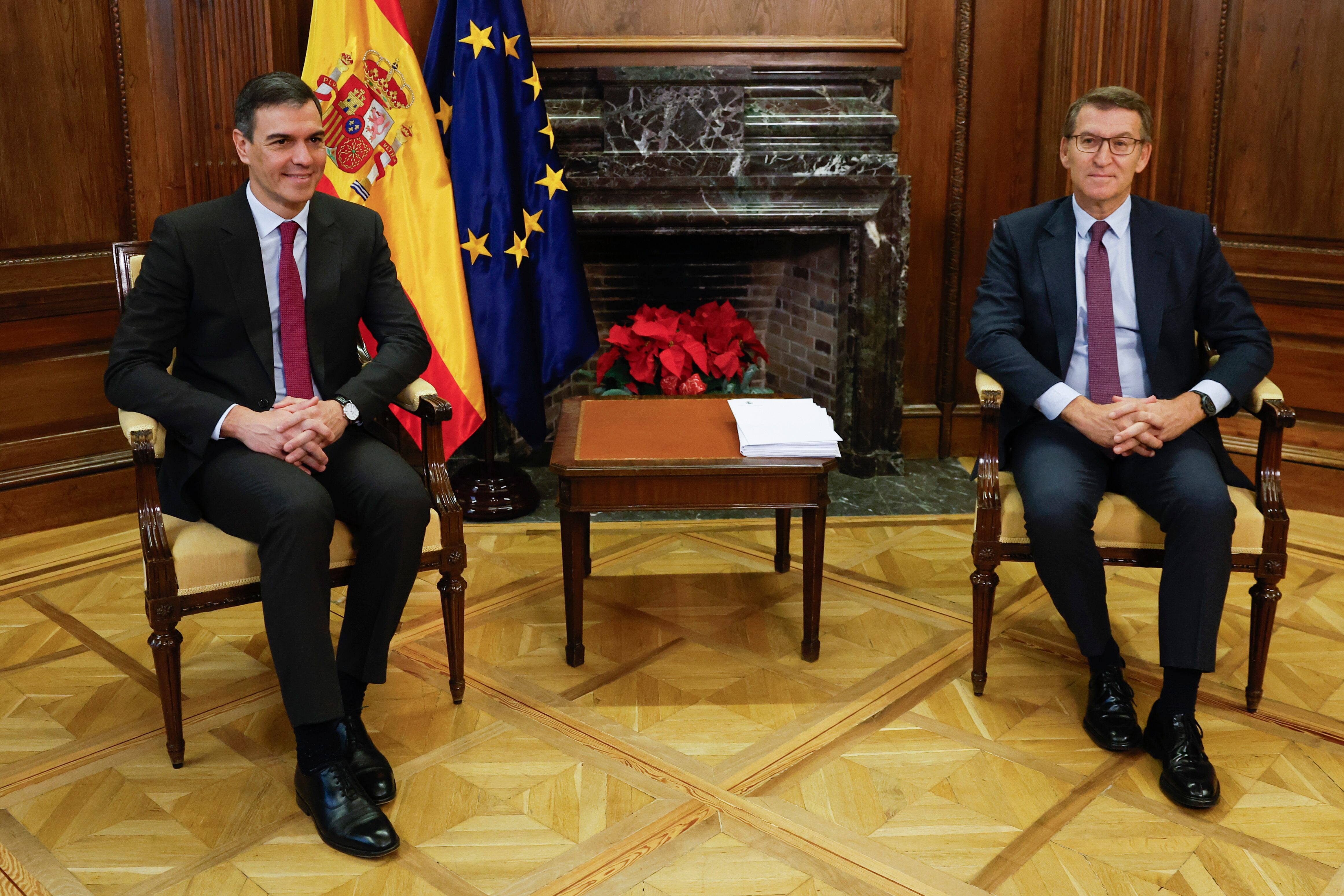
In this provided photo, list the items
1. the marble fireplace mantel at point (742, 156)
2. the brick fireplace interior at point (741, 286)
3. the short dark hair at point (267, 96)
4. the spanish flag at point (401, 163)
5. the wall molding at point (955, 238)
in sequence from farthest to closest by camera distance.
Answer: the brick fireplace interior at point (741, 286) < the wall molding at point (955, 238) < the marble fireplace mantel at point (742, 156) < the spanish flag at point (401, 163) < the short dark hair at point (267, 96)

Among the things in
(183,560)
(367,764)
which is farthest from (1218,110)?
(183,560)

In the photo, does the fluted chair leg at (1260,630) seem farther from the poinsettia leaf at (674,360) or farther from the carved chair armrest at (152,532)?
the carved chair armrest at (152,532)

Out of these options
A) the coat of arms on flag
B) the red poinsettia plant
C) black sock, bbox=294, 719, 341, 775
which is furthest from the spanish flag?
black sock, bbox=294, 719, 341, 775

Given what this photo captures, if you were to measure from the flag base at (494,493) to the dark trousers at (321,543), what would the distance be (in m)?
1.51

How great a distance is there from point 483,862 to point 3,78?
3.02m

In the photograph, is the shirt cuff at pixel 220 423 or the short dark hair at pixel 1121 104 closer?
the shirt cuff at pixel 220 423

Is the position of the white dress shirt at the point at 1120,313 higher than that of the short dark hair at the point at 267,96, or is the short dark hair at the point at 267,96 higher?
the short dark hair at the point at 267,96

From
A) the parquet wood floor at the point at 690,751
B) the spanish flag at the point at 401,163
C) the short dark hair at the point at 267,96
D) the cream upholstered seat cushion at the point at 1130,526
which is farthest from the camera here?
the spanish flag at the point at 401,163

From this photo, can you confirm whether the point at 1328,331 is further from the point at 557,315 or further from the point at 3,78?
the point at 3,78

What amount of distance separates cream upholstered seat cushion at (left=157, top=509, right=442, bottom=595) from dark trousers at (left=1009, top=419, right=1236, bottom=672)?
5.11ft

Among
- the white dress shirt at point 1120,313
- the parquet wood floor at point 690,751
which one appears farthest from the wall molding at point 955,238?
the white dress shirt at point 1120,313

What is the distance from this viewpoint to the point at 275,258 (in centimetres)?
266

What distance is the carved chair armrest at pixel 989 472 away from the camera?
2.71 m

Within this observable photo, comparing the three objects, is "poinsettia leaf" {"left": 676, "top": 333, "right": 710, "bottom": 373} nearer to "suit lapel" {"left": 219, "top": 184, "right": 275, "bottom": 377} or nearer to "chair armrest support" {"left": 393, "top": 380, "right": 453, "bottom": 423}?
"chair armrest support" {"left": 393, "top": 380, "right": 453, "bottom": 423}
